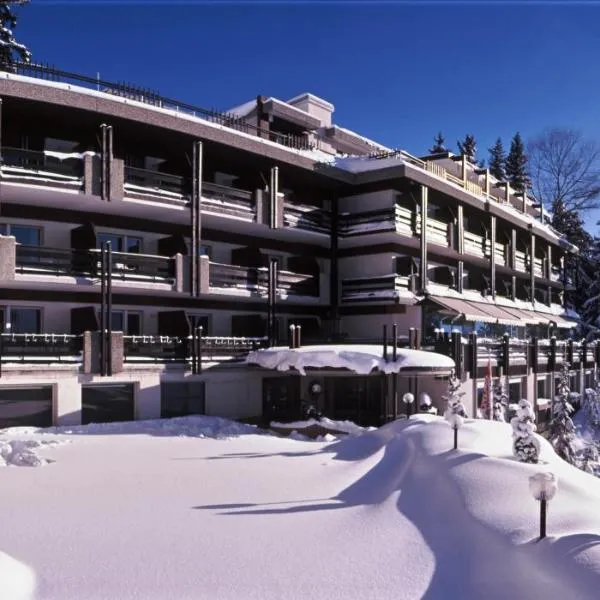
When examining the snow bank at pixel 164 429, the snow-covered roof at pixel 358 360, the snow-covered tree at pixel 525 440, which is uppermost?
the snow-covered roof at pixel 358 360

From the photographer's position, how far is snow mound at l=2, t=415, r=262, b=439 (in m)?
18.7

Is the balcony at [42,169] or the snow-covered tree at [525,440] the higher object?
the balcony at [42,169]

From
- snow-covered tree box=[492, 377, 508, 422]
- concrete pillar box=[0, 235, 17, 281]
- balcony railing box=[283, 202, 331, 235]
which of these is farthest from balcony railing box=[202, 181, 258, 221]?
snow-covered tree box=[492, 377, 508, 422]

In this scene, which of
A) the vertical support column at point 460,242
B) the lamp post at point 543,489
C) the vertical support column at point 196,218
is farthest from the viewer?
the vertical support column at point 460,242

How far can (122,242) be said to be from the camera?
24.0 metres

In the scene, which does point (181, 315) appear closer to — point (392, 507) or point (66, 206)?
point (66, 206)

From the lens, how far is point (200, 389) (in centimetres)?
2334

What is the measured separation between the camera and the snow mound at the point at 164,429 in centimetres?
1867

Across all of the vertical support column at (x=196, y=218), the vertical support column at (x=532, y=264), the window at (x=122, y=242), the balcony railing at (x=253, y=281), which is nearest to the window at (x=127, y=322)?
the window at (x=122, y=242)

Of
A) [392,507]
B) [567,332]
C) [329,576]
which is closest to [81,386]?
[392,507]

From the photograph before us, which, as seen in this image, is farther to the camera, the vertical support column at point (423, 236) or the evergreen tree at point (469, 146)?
the evergreen tree at point (469, 146)

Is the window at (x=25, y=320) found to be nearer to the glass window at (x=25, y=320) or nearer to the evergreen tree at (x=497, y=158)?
the glass window at (x=25, y=320)

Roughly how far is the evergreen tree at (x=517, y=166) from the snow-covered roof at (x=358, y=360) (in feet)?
172

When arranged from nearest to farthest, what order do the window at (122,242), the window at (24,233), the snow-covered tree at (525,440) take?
the snow-covered tree at (525,440)
the window at (24,233)
the window at (122,242)
